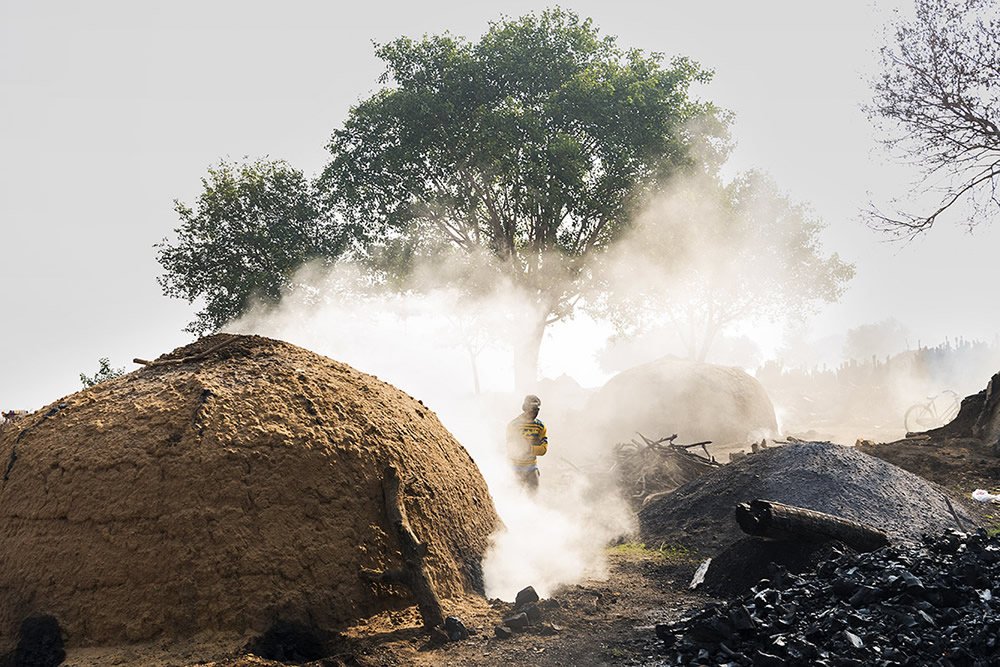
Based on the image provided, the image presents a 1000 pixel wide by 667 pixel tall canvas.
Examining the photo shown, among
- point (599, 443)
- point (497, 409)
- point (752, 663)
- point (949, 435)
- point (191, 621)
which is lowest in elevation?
point (752, 663)

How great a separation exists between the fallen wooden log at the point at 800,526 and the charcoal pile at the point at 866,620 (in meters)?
1.20

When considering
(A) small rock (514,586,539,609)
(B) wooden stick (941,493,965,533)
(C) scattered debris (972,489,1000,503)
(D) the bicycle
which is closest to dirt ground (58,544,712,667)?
(A) small rock (514,586,539,609)

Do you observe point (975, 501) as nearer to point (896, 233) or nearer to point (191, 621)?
point (896, 233)

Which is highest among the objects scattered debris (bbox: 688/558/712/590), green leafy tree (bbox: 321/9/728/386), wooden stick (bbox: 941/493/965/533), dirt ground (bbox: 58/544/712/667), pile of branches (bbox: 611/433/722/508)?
green leafy tree (bbox: 321/9/728/386)

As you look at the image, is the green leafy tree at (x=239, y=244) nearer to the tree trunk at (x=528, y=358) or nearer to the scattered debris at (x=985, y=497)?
the tree trunk at (x=528, y=358)

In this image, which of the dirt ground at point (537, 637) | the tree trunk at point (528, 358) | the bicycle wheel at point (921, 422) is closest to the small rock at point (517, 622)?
the dirt ground at point (537, 637)

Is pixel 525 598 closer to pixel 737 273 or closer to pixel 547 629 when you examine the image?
pixel 547 629

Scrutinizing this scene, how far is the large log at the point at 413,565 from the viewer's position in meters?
5.70

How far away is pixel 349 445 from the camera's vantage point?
19.7ft

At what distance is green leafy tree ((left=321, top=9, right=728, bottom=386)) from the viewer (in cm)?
2198

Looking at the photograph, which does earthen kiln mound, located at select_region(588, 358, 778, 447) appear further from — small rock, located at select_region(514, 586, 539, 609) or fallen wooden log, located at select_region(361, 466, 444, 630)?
fallen wooden log, located at select_region(361, 466, 444, 630)

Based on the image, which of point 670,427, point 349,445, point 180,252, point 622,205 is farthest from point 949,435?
point 180,252

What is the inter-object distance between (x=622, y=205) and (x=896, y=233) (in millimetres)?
7666

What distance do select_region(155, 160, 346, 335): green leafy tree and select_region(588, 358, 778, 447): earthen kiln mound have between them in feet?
34.1
